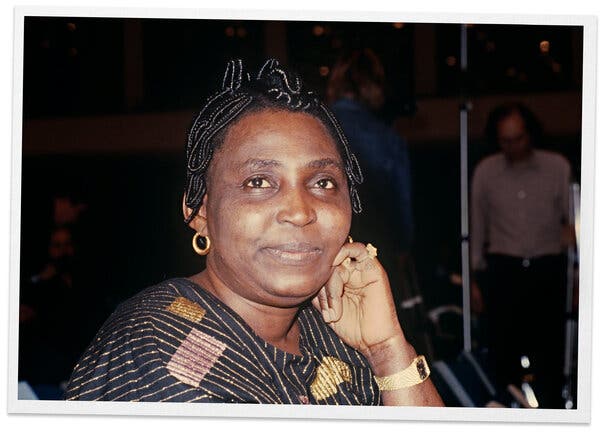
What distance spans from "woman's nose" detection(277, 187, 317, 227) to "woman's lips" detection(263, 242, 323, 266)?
7 cm

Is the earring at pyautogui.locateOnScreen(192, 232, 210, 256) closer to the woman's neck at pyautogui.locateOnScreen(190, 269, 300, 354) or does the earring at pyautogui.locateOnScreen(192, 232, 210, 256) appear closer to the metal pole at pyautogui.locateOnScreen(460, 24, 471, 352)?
the woman's neck at pyautogui.locateOnScreen(190, 269, 300, 354)

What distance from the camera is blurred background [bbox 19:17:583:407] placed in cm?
251

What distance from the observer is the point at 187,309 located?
2.45 m

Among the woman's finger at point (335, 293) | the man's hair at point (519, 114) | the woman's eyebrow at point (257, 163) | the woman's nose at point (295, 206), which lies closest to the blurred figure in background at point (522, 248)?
the man's hair at point (519, 114)

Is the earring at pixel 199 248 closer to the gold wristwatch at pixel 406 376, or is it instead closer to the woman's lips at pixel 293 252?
the woman's lips at pixel 293 252

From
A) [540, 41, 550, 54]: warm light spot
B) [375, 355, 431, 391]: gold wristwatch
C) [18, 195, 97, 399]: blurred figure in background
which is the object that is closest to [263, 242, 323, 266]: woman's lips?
[375, 355, 431, 391]: gold wristwatch

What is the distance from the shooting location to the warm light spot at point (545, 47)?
8.36 ft

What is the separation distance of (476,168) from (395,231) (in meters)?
0.31

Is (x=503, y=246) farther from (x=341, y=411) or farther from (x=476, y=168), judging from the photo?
(x=341, y=411)

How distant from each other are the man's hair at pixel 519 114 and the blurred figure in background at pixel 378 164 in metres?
0.27

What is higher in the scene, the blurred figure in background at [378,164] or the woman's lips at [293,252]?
the blurred figure in background at [378,164]

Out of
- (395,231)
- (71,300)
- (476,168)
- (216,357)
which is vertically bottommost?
(216,357)

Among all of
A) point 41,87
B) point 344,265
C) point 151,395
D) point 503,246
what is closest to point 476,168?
point 503,246

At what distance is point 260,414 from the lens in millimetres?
2500
